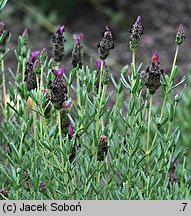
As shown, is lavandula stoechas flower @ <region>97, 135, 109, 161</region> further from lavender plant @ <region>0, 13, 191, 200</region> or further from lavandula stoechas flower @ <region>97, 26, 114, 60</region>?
lavandula stoechas flower @ <region>97, 26, 114, 60</region>

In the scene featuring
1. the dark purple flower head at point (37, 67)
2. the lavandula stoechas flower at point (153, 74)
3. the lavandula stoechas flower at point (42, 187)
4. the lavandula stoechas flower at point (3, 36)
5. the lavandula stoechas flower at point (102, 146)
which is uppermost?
the lavandula stoechas flower at point (3, 36)

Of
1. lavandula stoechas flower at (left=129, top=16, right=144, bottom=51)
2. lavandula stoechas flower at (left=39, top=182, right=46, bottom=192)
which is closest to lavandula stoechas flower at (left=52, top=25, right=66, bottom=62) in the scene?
lavandula stoechas flower at (left=129, top=16, right=144, bottom=51)

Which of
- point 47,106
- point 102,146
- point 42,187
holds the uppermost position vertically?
point 47,106

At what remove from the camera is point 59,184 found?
192 centimetres

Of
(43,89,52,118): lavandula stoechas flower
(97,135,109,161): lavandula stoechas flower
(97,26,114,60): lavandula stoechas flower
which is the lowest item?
(97,135,109,161): lavandula stoechas flower

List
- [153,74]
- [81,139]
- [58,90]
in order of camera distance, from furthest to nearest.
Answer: [81,139] < [153,74] < [58,90]

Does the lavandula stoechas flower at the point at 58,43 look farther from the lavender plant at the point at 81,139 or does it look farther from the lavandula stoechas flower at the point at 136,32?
the lavandula stoechas flower at the point at 136,32

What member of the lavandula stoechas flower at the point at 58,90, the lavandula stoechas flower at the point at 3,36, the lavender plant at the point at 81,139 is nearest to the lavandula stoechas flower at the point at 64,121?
the lavender plant at the point at 81,139

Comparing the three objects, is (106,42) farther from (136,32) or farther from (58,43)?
(58,43)

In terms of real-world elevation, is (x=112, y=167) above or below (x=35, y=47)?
below

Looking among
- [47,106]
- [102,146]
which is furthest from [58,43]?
[102,146]

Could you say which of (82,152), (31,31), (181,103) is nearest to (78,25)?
(31,31)
